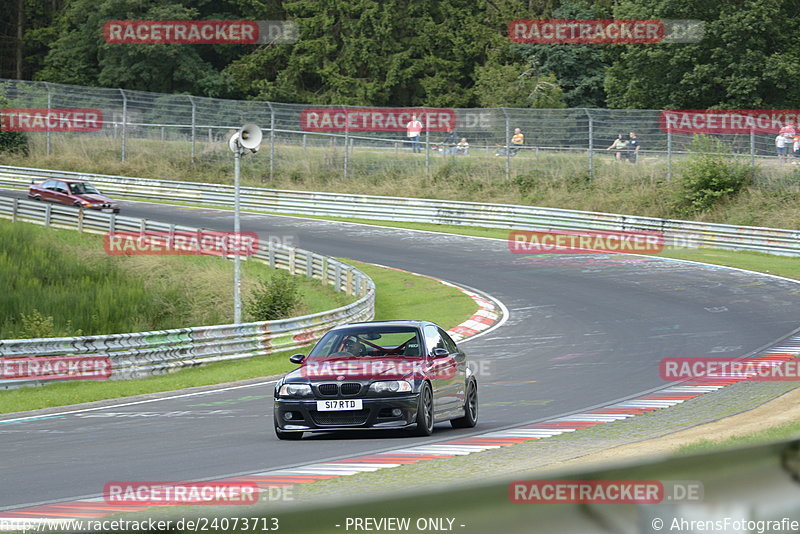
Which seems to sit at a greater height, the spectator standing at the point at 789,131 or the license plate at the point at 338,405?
the spectator standing at the point at 789,131

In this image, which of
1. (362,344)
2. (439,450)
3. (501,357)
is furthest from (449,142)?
(439,450)

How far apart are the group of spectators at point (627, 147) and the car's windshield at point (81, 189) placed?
20.5 metres

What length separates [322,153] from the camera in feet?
163

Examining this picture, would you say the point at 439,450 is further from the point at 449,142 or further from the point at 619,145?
the point at 449,142

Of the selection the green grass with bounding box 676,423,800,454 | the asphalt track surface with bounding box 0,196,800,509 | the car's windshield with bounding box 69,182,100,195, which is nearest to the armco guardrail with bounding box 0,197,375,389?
the asphalt track surface with bounding box 0,196,800,509

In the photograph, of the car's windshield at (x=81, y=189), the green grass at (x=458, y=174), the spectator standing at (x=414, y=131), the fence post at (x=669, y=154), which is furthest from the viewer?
the spectator standing at (x=414, y=131)

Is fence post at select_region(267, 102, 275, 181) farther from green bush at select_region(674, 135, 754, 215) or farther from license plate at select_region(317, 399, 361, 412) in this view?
license plate at select_region(317, 399, 361, 412)

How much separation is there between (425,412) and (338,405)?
3.10 feet

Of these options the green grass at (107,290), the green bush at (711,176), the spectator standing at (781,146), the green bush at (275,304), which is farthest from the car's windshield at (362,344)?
the green bush at (711,176)

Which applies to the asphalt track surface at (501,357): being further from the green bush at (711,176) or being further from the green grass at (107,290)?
the green bush at (711,176)

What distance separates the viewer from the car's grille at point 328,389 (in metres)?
11.3

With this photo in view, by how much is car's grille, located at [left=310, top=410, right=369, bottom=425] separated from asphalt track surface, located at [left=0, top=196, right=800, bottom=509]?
0.25 meters

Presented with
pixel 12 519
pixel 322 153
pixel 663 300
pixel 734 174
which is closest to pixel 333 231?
pixel 322 153

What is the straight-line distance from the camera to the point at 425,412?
1156cm
